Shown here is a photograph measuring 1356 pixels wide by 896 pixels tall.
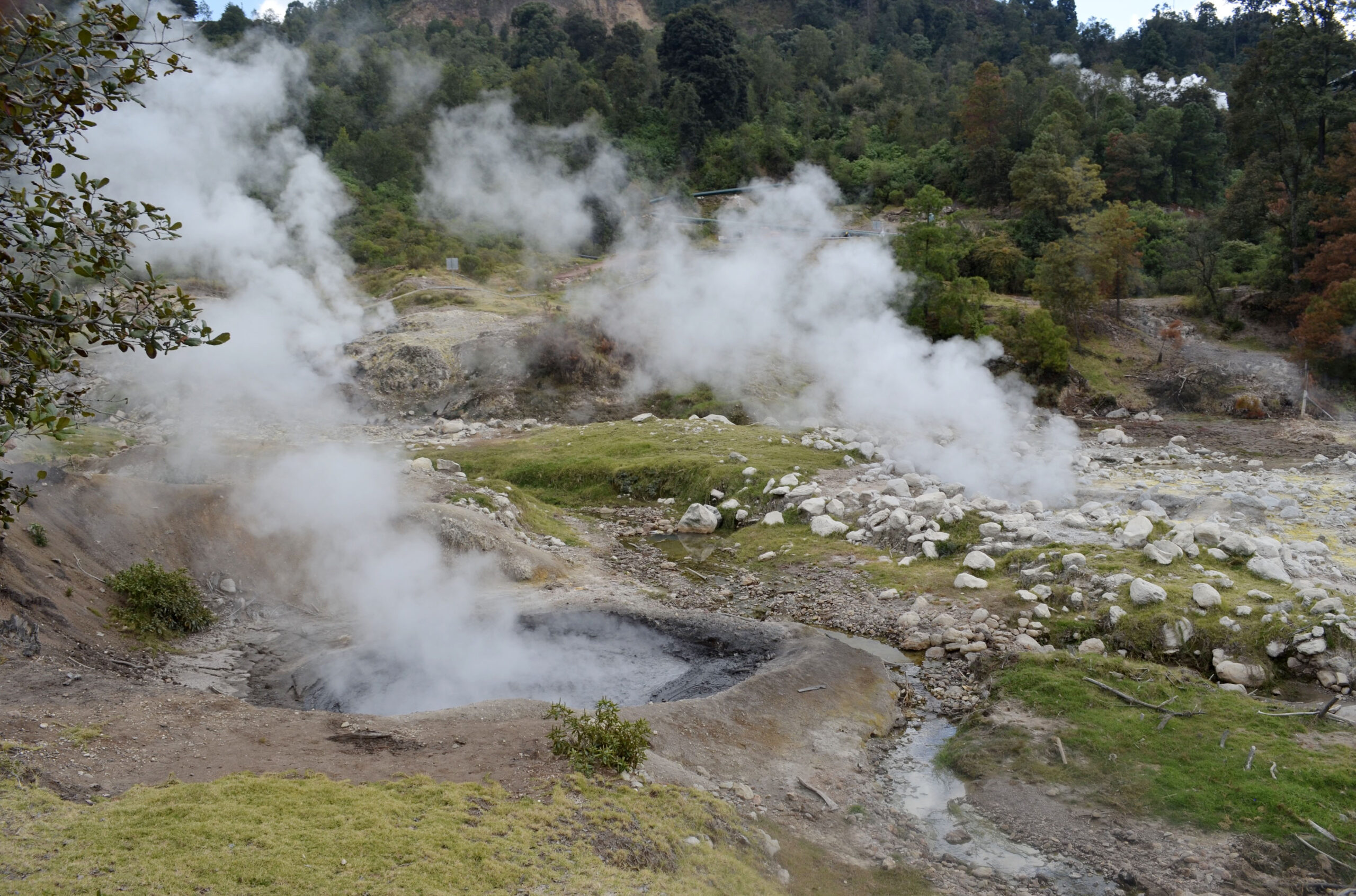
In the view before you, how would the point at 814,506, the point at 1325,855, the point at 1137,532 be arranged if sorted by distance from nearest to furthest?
the point at 1325,855 → the point at 1137,532 → the point at 814,506

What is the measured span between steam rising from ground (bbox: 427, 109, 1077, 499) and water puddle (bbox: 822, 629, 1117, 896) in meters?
8.11

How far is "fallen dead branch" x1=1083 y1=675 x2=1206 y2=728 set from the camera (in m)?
9.36

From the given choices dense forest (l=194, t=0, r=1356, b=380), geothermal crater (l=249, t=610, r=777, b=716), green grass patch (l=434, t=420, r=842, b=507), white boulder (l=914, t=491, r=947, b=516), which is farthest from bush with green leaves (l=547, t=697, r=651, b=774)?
dense forest (l=194, t=0, r=1356, b=380)

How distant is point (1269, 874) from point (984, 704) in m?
3.28

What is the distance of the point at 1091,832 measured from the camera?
7.98 metres

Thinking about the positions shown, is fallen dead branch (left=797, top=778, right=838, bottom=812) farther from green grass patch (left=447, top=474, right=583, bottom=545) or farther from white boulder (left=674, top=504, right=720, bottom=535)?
white boulder (left=674, top=504, right=720, bottom=535)

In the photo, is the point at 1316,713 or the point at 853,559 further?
the point at 853,559

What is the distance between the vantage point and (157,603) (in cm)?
1108

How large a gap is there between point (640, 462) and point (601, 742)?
13352 millimetres

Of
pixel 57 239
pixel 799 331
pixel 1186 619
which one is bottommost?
pixel 1186 619

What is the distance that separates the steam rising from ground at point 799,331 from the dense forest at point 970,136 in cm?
236

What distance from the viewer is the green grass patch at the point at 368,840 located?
5.39 metres

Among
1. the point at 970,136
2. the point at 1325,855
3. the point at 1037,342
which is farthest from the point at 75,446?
the point at 970,136

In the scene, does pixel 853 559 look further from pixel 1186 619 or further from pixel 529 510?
pixel 529 510
